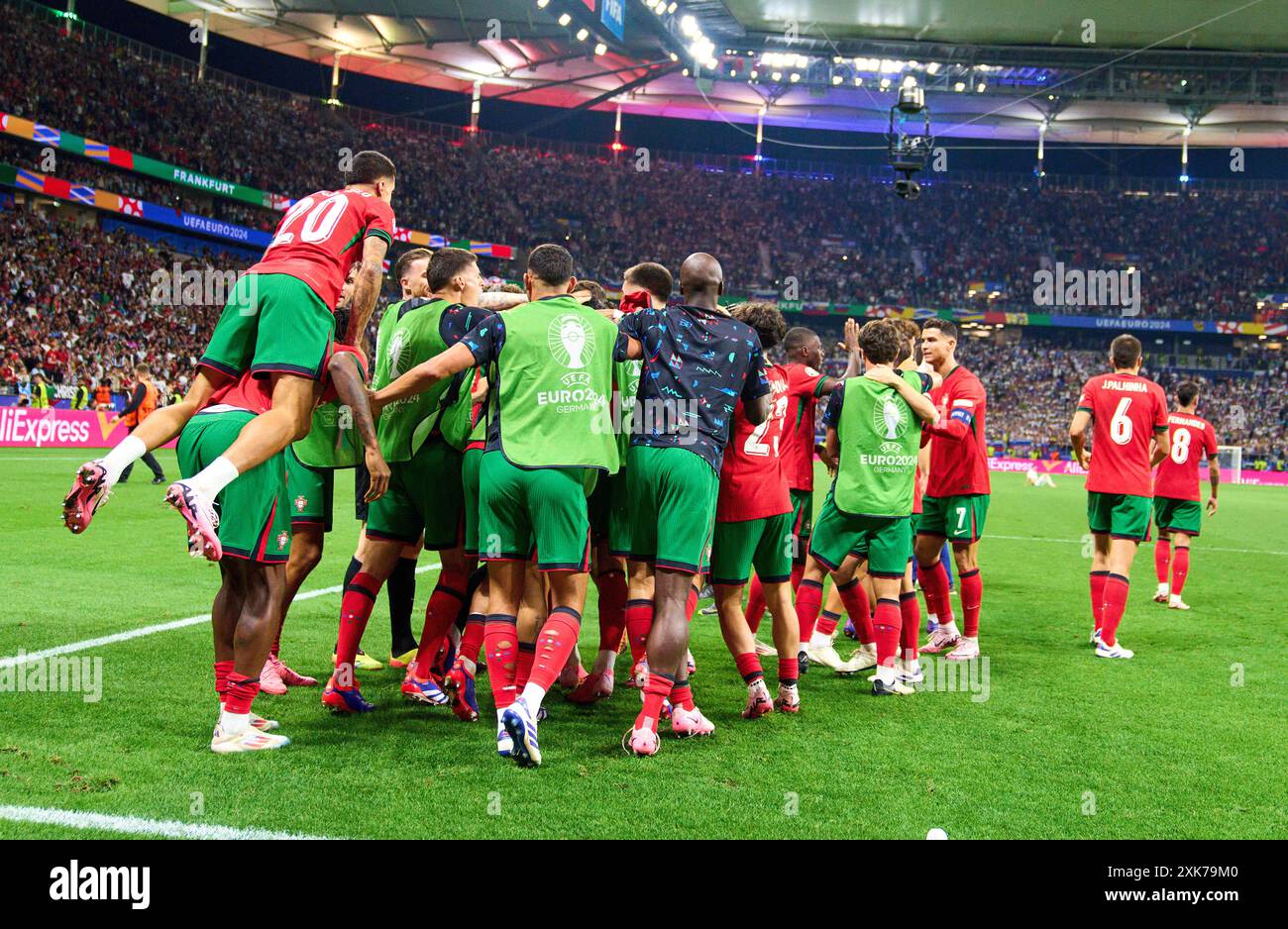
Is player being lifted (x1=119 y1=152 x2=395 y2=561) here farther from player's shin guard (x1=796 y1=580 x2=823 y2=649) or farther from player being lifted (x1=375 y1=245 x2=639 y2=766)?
player's shin guard (x1=796 y1=580 x2=823 y2=649)

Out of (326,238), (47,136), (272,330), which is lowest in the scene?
(272,330)

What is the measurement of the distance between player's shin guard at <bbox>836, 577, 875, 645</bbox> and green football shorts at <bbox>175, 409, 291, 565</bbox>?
135 inches

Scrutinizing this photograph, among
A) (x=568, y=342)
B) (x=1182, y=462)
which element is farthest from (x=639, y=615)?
(x=1182, y=462)

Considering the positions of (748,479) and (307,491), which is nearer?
(748,479)

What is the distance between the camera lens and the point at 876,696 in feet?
19.4

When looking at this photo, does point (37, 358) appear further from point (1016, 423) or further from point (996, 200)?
point (996, 200)

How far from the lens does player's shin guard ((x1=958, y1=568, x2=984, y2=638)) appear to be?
7211 mm

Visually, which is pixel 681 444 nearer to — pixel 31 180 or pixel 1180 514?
pixel 1180 514

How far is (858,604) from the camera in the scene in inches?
254

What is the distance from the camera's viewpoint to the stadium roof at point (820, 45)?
3428 centimetres

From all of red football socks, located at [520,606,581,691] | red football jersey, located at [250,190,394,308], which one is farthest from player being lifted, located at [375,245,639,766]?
red football jersey, located at [250,190,394,308]

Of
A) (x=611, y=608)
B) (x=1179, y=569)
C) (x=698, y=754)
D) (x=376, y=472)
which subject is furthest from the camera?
(x=1179, y=569)

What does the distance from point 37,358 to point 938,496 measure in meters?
26.5

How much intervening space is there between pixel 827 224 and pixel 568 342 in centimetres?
5446
